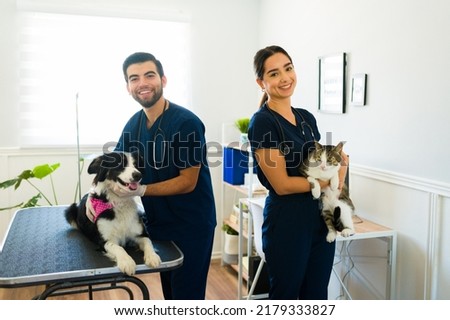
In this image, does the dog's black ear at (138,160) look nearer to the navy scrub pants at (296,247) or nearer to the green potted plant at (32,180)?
the navy scrub pants at (296,247)

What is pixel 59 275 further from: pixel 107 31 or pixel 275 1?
pixel 275 1

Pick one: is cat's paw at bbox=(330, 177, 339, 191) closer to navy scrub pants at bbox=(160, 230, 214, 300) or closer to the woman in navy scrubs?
the woman in navy scrubs

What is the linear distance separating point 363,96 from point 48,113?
228 cm

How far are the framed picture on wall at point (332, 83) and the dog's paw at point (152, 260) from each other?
64.4 inches

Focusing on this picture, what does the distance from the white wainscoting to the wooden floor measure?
127cm

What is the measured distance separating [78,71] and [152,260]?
2.33 m

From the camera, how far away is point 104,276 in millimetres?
1432

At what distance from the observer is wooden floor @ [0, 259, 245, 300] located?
3160mm

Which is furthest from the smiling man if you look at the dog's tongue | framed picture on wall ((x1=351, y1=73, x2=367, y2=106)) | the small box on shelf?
the small box on shelf

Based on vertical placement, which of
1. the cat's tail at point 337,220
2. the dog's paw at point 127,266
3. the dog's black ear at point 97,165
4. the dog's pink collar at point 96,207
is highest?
the dog's black ear at point 97,165

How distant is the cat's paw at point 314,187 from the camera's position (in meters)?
1.56

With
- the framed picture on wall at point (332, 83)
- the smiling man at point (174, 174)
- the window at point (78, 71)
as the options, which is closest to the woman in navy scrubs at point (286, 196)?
the smiling man at point (174, 174)

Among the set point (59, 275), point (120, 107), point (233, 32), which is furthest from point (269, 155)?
point (233, 32)

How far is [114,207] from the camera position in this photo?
1613mm
